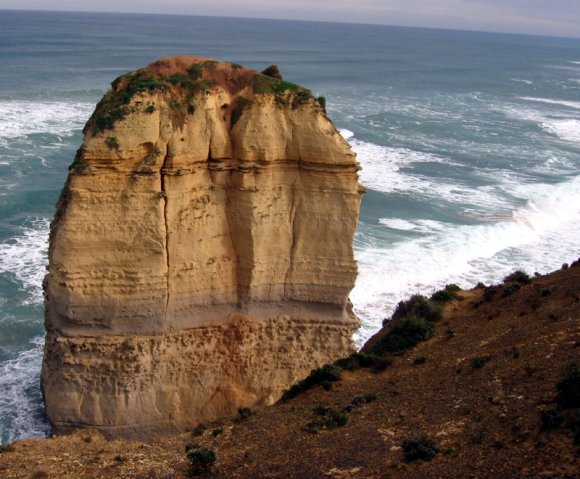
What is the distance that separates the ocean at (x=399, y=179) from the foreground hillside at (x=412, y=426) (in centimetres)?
591

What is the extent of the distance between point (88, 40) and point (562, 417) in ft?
518

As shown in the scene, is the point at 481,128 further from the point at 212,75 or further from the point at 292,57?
the point at 292,57

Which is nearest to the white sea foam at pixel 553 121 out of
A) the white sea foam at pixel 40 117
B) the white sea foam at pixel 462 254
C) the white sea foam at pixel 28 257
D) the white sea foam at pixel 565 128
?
the white sea foam at pixel 565 128

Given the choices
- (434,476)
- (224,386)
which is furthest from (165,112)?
(434,476)

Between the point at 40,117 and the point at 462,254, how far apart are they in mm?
40656

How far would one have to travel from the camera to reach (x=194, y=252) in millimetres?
16812

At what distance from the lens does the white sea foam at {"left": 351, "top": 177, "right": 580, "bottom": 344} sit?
2894 centimetres

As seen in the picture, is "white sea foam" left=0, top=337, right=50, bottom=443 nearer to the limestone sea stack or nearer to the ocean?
the ocean

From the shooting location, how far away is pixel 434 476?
11.1 metres

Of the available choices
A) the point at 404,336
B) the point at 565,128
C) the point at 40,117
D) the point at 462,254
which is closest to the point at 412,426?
the point at 404,336

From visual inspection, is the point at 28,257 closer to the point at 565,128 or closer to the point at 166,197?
the point at 166,197

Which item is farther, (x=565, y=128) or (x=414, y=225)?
(x=565, y=128)

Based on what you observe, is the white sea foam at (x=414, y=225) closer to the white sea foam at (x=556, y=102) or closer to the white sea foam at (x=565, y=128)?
the white sea foam at (x=565, y=128)

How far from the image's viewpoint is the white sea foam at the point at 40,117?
2138 inches
